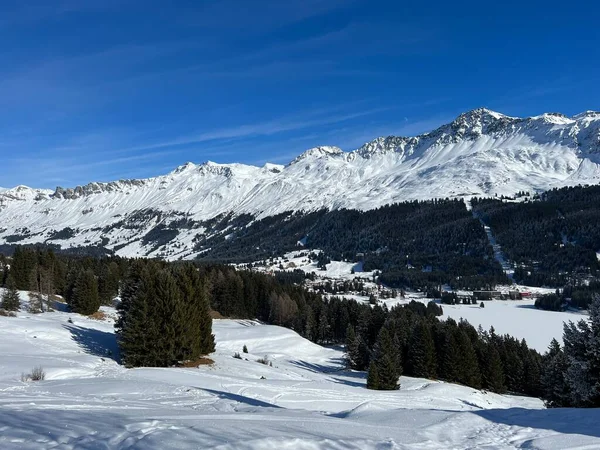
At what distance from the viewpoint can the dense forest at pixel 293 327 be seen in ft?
119

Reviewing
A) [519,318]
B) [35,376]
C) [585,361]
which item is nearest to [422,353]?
[585,361]

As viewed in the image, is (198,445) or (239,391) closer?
(198,445)

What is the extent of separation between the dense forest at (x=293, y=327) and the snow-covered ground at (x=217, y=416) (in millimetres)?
4378

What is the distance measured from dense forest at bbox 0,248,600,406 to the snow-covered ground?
4378 mm

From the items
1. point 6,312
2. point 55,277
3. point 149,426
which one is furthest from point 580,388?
point 55,277

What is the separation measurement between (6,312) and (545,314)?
496 feet

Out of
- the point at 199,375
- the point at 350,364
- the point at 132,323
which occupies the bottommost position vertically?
the point at 350,364

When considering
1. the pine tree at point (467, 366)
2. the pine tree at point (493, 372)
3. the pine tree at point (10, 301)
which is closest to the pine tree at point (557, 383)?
the pine tree at point (467, 366)

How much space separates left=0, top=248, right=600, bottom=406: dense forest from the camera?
3622 centimetres

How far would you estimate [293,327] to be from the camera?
319ft

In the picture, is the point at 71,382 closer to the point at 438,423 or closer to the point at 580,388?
the point at 438,423

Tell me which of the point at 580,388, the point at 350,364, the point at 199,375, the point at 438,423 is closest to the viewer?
the point at 438,423

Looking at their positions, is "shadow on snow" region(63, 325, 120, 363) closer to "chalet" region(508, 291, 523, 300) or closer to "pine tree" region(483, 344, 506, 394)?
"pine tree" region(483, 344, 506, 394)

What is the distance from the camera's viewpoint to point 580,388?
27.8m
